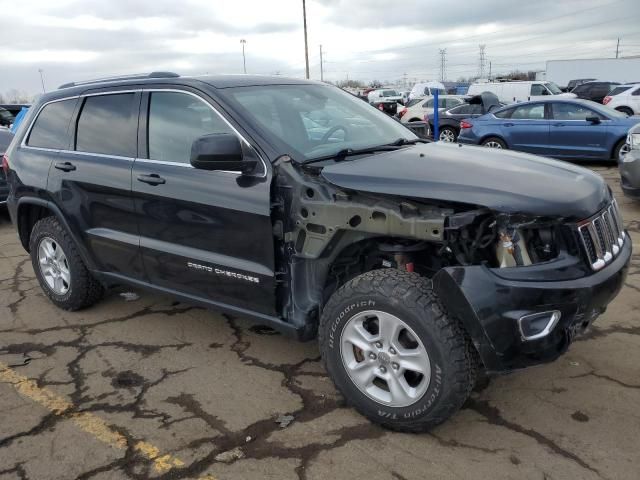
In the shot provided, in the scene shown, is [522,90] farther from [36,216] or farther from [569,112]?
[36,216]

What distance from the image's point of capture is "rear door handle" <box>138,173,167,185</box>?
3563 millimetres

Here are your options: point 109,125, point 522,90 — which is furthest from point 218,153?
point 522,90

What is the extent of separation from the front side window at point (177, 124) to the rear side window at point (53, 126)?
106 centimetres

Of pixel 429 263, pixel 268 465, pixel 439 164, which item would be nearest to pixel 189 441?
pixel 268 465

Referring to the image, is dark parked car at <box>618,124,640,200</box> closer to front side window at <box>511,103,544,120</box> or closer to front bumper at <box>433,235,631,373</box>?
front side window at <box>511,103,544,120</box>

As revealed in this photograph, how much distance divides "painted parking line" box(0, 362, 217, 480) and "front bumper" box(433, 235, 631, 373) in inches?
54.3

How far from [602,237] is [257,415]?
201 cm

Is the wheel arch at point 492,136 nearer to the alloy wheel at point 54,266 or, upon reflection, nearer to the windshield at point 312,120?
the windshield at point 312,120

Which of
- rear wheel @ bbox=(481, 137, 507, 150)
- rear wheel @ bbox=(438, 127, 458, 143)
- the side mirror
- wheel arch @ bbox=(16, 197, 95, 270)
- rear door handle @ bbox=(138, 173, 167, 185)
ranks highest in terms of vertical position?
the side mirror

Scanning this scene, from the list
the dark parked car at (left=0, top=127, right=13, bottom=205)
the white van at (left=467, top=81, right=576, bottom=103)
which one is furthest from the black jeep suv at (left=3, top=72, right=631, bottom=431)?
the white van at (left=467, top=81, right=576, bottom=103)

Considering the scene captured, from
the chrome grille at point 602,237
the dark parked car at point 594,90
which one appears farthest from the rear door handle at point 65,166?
the dark parked car at point 594,90

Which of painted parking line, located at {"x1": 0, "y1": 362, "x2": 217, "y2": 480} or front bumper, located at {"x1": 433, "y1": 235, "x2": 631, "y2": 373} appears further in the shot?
painted parking line, located at {"x1": 0, "y1": 362, "x2": 217, "y2": 480}

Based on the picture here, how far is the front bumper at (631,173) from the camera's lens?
694 centimetres

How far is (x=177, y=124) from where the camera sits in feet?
11.9
